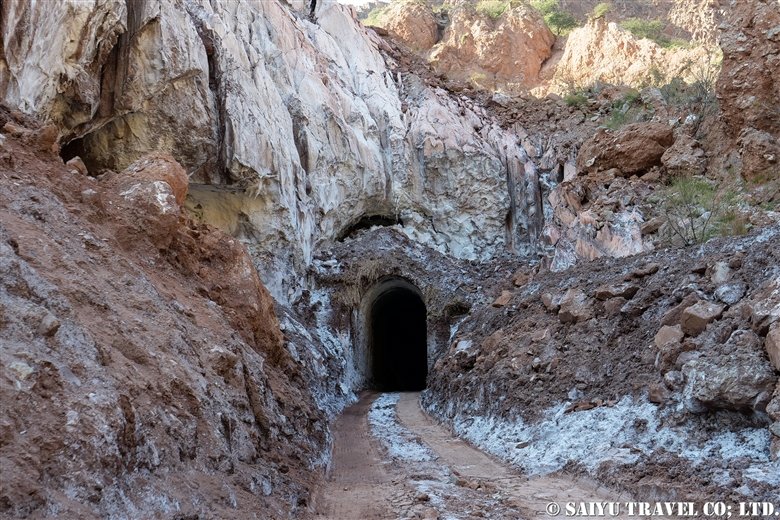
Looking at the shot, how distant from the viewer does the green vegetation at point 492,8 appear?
110 feet

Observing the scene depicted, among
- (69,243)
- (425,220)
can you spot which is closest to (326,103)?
(425,220)

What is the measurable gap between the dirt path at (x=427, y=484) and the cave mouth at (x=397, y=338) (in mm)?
9649

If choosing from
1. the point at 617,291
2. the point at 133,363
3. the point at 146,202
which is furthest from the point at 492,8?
the point at 133,363

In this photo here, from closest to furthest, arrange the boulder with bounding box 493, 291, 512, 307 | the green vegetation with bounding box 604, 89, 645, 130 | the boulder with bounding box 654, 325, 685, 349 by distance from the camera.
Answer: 1. the boulder with bounding box 654, 325, 685, 349
2. the boulder with bounding box 493, 291, 512, 307
3. the green vegetation with bounding box 604, 89, 645, 130

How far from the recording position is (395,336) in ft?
85.4

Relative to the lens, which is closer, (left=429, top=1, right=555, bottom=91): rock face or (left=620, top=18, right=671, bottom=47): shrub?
(left=429, top=1, right=555, bottom=91): rock face

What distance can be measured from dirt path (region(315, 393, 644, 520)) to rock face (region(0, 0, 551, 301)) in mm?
6798

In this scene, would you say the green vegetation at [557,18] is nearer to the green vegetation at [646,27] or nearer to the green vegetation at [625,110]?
the green vegetation at [646,27]

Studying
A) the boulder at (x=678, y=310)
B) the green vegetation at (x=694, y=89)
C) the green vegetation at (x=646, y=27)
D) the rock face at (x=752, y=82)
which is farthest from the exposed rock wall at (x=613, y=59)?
the boulder at (x=678, y=310)

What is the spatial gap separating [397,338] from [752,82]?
53.2ft

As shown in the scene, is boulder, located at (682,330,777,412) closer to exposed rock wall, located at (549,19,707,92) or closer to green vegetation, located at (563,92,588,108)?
green vegetation, located at (563,92,588,108)

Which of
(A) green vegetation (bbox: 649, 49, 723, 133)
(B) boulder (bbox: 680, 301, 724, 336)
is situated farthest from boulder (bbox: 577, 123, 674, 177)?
(B) boulder (bbox: 680, 301, 724, 336)

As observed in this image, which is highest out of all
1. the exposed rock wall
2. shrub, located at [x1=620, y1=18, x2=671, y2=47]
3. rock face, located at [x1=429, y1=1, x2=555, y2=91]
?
shrub, located at [x1=620, y1=18, x2=671, y2=47]

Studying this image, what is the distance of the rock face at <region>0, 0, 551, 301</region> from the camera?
34.0 ft
